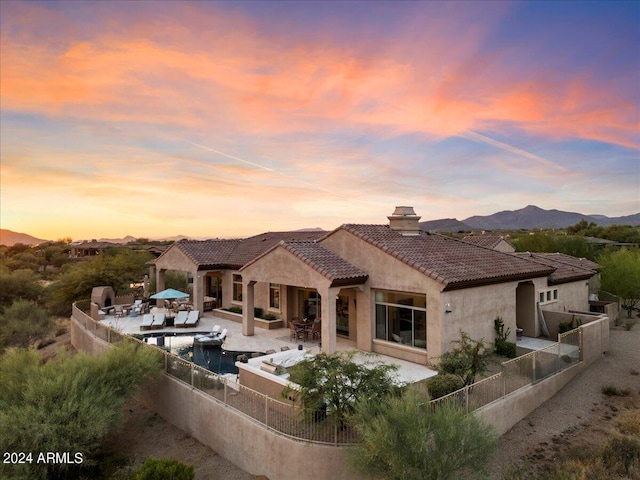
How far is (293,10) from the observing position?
80.4 ft

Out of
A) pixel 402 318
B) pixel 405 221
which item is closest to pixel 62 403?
pixel 402 318

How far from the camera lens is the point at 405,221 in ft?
67.7

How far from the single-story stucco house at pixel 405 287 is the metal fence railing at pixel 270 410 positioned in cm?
513

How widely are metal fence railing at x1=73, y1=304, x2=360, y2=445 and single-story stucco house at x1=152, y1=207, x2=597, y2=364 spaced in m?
5.13

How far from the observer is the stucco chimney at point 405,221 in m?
20.6

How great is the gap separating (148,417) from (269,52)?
845 inches

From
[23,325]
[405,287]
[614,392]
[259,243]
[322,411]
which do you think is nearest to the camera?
[322,411]

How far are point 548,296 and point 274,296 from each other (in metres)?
15.2

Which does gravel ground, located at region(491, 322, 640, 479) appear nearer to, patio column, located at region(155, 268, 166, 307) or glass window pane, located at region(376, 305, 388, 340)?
glass window pane, located at region(376, 305, 388, 340)

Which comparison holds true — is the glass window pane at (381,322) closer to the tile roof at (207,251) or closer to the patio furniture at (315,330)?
the patio furniture at (315,330)

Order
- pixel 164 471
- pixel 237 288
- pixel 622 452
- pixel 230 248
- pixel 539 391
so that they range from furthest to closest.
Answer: pixel 230 248, pixel 237 288, pixel 539 391, pixel 622 452, pixel 164 471

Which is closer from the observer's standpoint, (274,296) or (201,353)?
(201,353)

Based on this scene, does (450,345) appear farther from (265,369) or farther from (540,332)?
(540,332)

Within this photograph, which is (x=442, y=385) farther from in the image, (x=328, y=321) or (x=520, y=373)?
(x=328, y=321)
